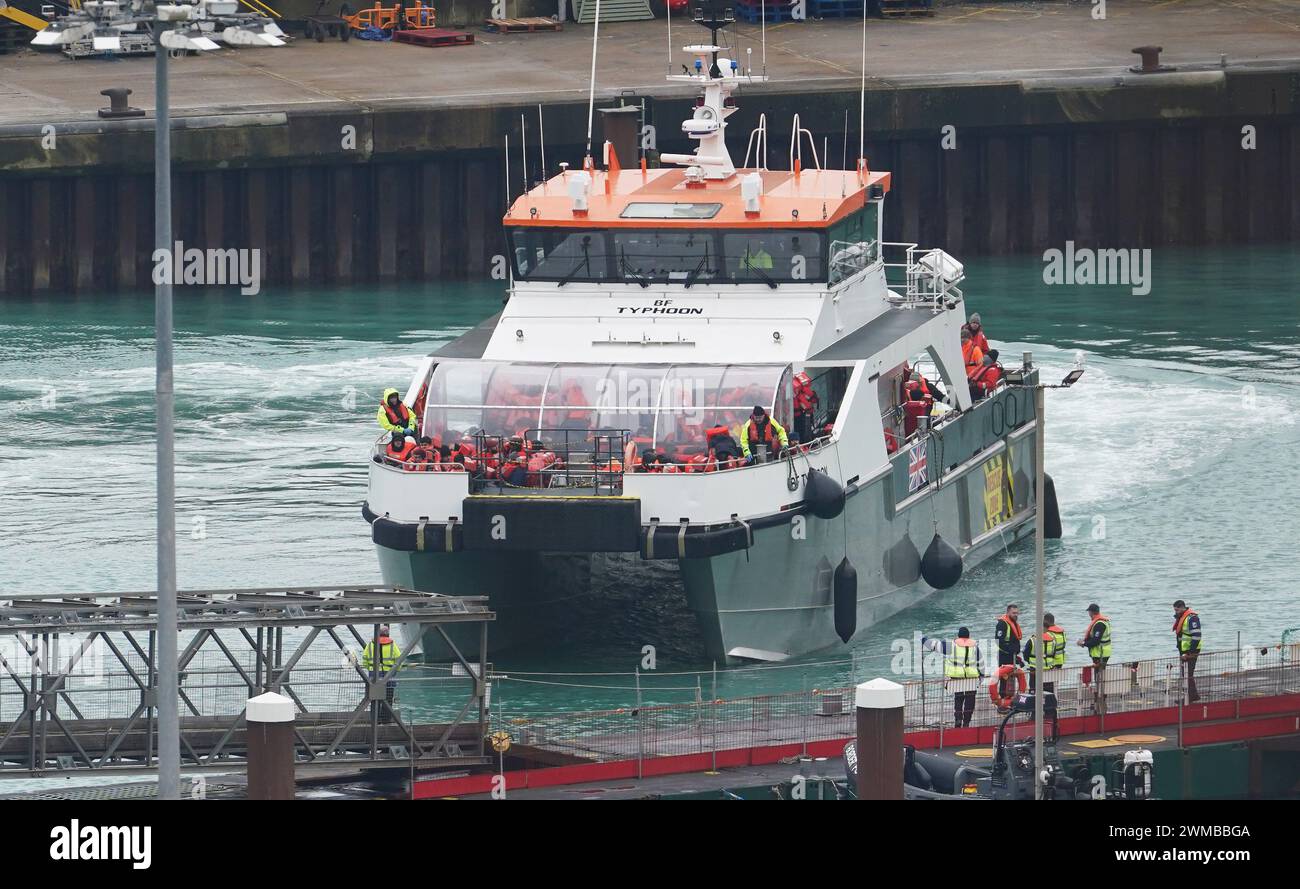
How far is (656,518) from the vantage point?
1147 inches

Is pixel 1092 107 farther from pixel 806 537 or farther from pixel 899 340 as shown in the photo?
pixel 806 537

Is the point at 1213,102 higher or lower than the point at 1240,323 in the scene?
higher

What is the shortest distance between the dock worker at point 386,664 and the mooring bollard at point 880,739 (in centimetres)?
545

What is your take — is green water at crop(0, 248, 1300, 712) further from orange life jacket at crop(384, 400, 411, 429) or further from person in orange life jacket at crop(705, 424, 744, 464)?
orange life jacket at crop(384, 400, 411, 429)

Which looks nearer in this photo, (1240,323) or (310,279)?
(1240,323)

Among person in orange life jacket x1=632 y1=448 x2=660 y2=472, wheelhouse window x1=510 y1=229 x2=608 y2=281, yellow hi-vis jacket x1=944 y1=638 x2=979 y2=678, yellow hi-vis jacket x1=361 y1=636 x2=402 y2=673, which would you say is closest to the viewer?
yellow hi-vis jacket x1=361 y1=636 x2=402 y2=673

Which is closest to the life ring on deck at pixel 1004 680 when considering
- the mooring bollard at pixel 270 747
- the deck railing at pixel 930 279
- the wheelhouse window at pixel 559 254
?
the wheelhouse window at pixel 559 254

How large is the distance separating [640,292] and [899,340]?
10.2 feet

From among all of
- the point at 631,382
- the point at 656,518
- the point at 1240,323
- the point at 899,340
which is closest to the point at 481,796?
the point at 656,518

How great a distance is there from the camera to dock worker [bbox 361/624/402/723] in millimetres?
24922

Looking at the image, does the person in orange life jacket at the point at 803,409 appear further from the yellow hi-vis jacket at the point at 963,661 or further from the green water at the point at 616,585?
the yellow hi-vis jacket at the point at 963,661

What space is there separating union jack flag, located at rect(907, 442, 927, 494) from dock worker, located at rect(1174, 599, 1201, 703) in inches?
203

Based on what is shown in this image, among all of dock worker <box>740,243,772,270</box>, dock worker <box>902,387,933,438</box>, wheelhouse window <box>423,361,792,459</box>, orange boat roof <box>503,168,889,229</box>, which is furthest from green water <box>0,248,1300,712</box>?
orange boat roof <box>503,168,889,229</box>

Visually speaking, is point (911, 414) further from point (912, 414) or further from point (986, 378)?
point (986, 378)
